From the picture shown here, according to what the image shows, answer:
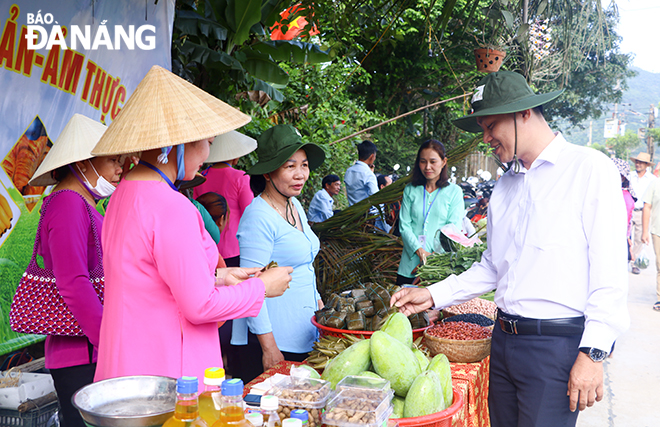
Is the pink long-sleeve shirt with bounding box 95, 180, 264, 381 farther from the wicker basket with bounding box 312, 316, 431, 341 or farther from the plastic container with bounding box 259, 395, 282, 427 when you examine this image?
the wicker basket with bounding box 312, 316, 431, 341

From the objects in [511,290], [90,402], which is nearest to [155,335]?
[90,402]

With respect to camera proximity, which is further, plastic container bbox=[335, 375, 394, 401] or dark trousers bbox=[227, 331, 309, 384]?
dark trousers bbox=[227, 331, 309, 384]

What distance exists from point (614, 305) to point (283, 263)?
4.74ft

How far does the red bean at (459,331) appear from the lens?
7.27 feet

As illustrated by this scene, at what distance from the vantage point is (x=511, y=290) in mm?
1940

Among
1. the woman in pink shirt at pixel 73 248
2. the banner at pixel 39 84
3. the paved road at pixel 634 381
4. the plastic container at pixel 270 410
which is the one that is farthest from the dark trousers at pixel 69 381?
the paved road at pixel 634 381

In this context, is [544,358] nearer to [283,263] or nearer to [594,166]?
[594,166]

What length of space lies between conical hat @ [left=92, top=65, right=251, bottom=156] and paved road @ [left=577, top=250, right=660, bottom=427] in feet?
12.5

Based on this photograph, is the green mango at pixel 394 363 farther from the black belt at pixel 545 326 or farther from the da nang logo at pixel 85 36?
the da nang logo at pixel 85 36

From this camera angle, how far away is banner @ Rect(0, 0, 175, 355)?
2.66 m

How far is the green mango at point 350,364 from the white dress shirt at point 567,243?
2.27 feet

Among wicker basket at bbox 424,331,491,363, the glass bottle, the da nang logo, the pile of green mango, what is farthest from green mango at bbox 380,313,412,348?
the da nang logo

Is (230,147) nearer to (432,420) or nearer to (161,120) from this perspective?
(161,120)

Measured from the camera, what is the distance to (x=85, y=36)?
309 cm
